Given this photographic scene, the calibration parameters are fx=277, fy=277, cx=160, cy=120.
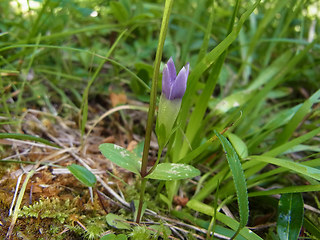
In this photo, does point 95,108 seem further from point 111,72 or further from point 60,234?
point 60,234

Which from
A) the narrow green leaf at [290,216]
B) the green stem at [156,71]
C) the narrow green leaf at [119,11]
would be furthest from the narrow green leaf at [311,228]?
the narrow green leaf at [119,11]

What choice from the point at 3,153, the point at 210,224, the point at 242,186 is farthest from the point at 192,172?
the point at 3,153

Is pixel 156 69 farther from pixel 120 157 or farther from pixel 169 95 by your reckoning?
pixel 120 157

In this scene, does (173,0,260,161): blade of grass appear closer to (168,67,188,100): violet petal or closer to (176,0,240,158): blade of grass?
(176,0,240,158): blade of grass

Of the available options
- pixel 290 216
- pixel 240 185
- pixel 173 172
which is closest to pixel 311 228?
pixel 290 216

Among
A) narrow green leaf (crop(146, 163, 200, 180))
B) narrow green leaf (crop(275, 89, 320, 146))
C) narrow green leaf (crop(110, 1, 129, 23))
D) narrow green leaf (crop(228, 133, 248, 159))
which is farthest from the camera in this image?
narrow green leaf (crop(110, 1, 129, 23))

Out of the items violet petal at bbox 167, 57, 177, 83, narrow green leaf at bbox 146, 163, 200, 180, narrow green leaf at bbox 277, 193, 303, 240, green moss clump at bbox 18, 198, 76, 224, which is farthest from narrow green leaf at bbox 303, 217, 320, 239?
green moss clump at bbox 18, 198, 76, 224
